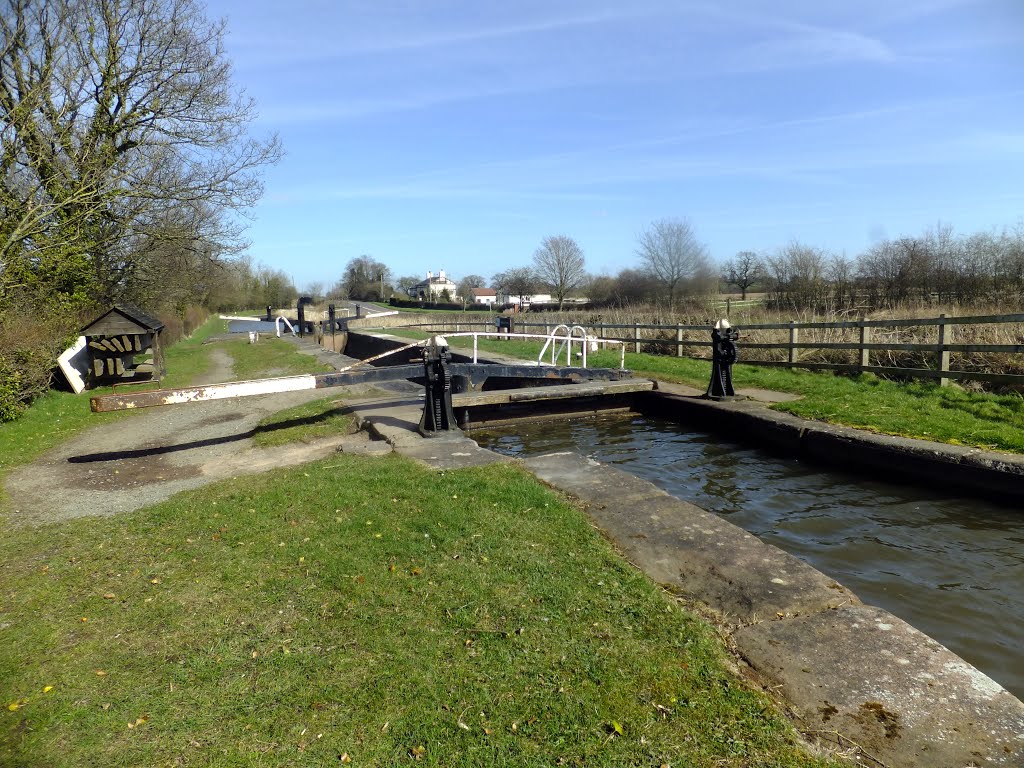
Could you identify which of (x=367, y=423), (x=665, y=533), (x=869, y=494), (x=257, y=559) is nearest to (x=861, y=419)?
(x=869, y=494)

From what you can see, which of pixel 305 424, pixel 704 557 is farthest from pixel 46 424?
pixel 704 557

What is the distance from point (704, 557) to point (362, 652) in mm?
2313

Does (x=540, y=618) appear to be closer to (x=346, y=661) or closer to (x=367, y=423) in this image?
(x=346, y=661)

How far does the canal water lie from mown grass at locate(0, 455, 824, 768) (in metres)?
1.82

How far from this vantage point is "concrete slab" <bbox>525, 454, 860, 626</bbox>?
143 inches

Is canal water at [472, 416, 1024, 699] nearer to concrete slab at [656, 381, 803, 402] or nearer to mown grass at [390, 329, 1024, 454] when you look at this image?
mown grass at [390, 329, 1024, 454]

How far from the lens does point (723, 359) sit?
394 inches

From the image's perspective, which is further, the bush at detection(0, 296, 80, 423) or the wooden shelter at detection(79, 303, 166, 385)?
the wooden shelter at detection(79, 303, 166, 385)

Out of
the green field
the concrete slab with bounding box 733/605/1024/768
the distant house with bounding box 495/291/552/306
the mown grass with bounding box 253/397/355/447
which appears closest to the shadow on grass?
the mown grass with bounding box 253/397/355/447

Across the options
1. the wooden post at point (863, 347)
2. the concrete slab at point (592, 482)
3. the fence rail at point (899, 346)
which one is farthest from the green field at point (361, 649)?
the wooden post at point (863, 347)

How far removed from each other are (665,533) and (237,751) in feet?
10.3

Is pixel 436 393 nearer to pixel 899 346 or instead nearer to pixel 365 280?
pixel 899 346

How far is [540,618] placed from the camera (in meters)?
3.37

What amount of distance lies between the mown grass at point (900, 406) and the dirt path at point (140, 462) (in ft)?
21.1
